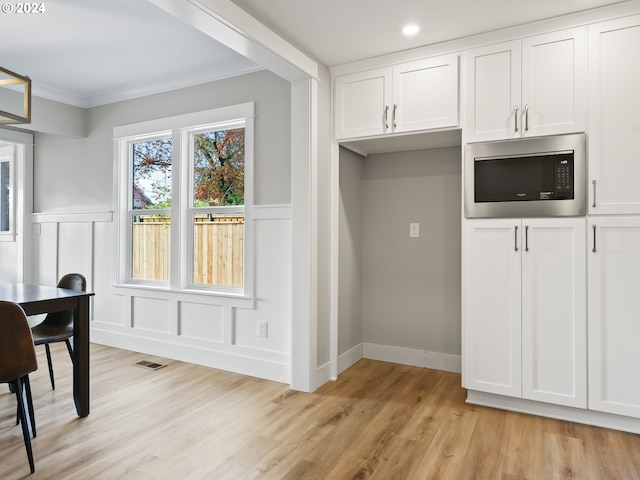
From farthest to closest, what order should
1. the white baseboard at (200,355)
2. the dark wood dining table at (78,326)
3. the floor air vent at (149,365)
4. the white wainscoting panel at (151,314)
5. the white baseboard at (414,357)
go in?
the white wainscoting panel at (151,314) < the floor air vent at (149,365) < the white baseboard at (414,357) < the white baseboard at (200,355) < the dark wood dining table at (78,326)

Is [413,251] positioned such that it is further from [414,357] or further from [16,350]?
[16,350]

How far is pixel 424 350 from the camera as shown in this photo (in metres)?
3.59

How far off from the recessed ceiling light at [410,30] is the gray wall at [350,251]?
1.04 meters

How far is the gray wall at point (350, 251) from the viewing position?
3498 millimetres

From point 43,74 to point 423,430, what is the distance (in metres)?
4.40

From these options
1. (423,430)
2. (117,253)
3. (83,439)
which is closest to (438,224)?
(423,430)

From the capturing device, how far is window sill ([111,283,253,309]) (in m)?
3.51

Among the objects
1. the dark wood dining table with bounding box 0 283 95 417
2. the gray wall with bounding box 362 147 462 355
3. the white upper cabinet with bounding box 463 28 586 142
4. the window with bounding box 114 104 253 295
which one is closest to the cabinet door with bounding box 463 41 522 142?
the white upper cabinet with bounding box 463 28 586 142

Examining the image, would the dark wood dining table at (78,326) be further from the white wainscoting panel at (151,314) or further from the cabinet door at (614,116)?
the cabinet door at (614,116)

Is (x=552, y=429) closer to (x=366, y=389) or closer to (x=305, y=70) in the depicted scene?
(x=366, y=389)

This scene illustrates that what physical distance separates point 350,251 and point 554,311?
1648 millimetres

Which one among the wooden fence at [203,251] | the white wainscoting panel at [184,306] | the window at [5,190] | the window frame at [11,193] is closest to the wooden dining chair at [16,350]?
the white wainscoting panel at [184,306]

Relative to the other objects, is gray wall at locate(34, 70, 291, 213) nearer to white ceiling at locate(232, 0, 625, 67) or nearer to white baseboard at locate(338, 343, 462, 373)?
white ceiling at locate(232, 0, 625, 67)

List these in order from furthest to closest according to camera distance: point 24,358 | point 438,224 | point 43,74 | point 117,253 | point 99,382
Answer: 1. point 117,253
2. point 43,74
3. point 438,224
4. point 99,382
5. point 24,358
